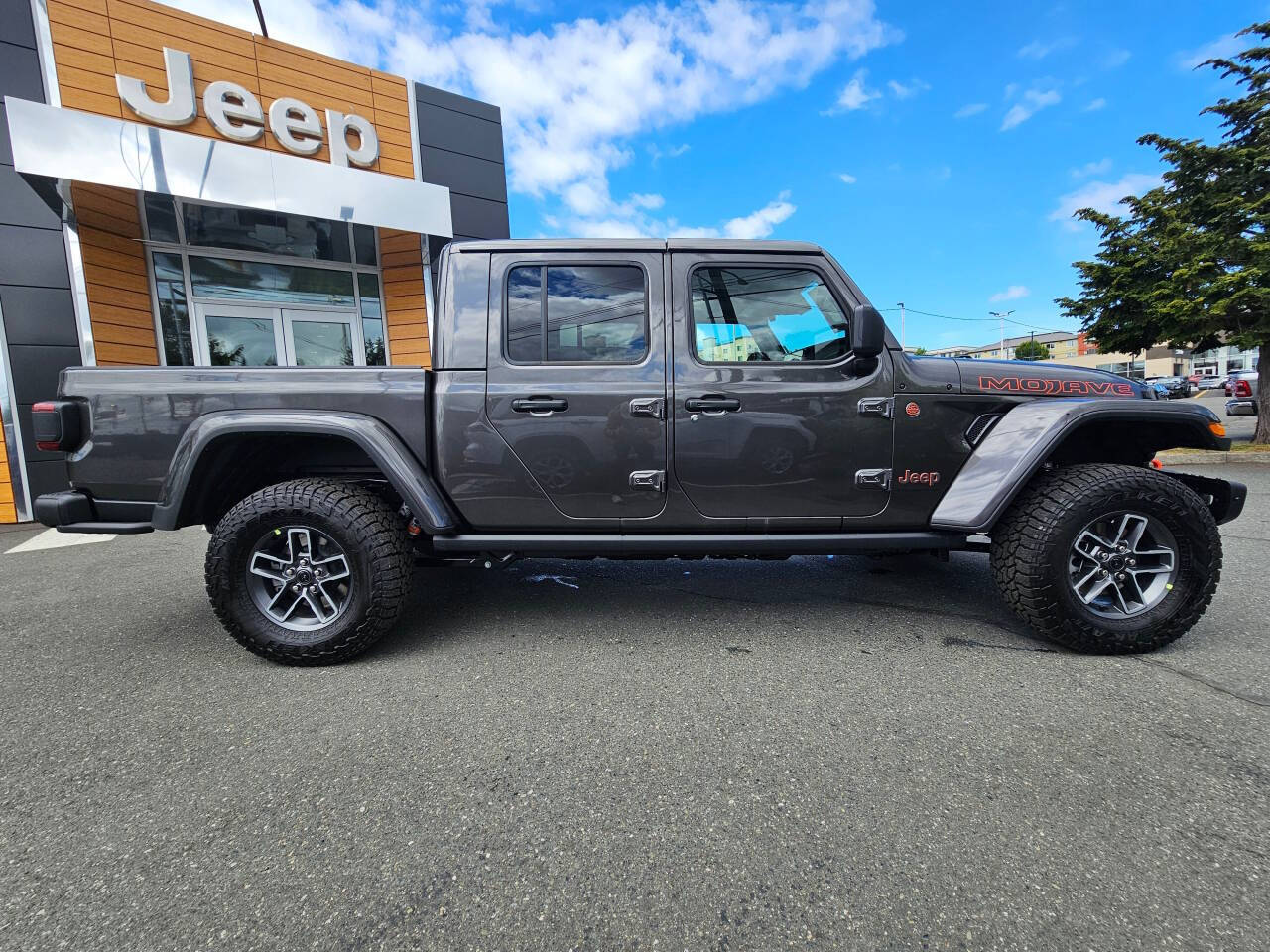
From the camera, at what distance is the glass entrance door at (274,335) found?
7770mm

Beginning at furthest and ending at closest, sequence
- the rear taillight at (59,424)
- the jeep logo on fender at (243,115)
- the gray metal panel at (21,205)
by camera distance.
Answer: the jeep logo on fender at (243,115), the gray metal panel at (21,205), the rear taillight at (59,424)

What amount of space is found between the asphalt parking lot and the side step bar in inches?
18.6

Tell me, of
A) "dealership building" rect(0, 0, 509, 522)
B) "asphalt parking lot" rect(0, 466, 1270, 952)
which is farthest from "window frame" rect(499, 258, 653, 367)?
"dealership building" rect(0, 0, 509, 522)

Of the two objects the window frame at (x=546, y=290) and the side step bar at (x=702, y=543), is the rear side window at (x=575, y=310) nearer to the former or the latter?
the window frame at (x=546, y=290)

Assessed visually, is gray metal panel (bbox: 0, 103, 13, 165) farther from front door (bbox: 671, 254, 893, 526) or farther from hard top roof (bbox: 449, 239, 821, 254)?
front door (bbox: 671, 254, 893, 526)

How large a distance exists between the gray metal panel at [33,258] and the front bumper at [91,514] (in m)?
6.32

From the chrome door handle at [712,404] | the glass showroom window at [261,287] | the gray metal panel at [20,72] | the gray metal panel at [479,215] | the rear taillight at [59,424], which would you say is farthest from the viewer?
the gray metal panel at [479,215]

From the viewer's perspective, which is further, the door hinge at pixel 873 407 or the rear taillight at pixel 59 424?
the door hinge at pixel 873 407

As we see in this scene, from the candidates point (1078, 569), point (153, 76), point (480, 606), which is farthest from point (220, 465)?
→ point (153, 76)

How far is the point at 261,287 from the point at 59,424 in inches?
274

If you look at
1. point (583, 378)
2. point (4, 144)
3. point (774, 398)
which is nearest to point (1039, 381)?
point (774, 398)

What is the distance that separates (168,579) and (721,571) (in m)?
4.01

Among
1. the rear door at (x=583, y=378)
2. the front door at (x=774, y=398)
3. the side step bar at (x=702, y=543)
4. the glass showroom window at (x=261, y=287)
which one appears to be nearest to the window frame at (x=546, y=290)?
the rear door at (x=583, y=378)

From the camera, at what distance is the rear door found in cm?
249
